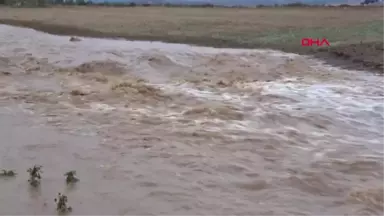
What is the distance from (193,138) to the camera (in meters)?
8.53

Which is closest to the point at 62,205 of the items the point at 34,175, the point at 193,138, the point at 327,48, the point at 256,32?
the point at 34,175

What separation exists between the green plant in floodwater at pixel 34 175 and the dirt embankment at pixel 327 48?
11.0 metres

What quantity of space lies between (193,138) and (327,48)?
1068cm

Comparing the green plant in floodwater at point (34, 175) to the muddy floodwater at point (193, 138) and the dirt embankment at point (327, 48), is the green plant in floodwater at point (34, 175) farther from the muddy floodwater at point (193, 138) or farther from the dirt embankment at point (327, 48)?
the dirt embankment at point (327, 48)

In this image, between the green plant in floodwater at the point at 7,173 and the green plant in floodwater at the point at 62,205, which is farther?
the green plant in floodwater at the point at 7,173

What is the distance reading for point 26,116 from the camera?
9.73 m

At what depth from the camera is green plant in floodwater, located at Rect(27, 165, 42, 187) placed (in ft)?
20.9

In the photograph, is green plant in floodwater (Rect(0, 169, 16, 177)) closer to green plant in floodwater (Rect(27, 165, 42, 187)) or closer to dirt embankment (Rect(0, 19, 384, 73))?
green plant in floodwater (Rect(27, 165, 42, 187))

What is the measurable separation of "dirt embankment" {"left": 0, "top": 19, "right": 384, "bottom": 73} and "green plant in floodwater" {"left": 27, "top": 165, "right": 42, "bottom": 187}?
1102cm

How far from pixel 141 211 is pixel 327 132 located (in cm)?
458

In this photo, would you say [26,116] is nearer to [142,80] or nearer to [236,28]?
[142,80]

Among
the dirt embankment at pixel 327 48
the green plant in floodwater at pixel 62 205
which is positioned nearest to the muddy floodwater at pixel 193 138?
the green plant in floodwater at pixel 62 205

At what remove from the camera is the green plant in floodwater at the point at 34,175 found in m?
6.37

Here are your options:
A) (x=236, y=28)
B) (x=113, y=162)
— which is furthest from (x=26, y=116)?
(x=236, y=28)
